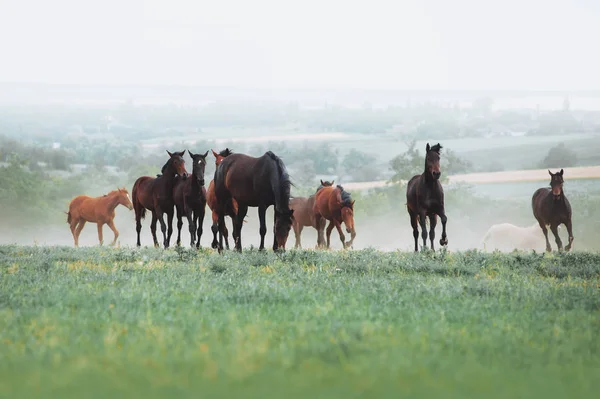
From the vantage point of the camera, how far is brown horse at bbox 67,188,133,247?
3456cm

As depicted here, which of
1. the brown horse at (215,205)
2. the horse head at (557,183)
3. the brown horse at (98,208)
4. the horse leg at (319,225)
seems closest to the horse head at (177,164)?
the brown horse at (215,205)

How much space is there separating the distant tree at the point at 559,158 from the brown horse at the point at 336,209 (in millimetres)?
26941

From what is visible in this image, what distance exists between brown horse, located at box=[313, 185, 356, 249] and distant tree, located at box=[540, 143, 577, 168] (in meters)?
26.9

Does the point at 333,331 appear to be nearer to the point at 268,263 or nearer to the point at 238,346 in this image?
the point at 238,346

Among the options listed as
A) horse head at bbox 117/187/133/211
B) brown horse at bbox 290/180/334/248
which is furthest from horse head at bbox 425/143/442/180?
horse head at bbox 117/187/133/211

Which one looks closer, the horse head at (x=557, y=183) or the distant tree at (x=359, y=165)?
the horse head at (x=557, y=183)

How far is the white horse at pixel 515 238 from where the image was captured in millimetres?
40812

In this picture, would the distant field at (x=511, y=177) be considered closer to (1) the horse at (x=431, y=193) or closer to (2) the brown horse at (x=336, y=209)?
(2) the brown horse at (x=336, y=209)

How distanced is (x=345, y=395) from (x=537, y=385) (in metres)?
1.44

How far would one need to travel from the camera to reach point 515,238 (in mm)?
42188

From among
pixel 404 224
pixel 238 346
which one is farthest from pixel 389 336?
pixel 404 224

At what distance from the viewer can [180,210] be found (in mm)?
23250

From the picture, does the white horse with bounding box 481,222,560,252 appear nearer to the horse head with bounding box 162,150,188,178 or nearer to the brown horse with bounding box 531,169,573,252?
the brown horse with bounding box 531,169,573,252

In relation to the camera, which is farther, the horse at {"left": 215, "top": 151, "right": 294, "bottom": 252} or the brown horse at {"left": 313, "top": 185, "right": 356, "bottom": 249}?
the brown horse at {"left": 313, "top": 185, "right": 356, "bottom": 249}
